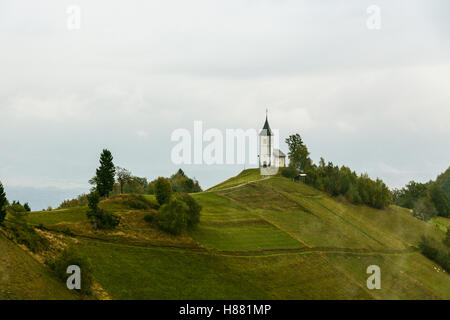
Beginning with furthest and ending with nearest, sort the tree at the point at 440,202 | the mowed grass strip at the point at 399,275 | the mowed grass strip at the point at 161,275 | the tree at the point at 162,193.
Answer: the tree at the point at 440,202 → the tree at the point at 162,193 → the mowed grass strip at the point at 399,275 → the mowed grass strip at the point at 161,275

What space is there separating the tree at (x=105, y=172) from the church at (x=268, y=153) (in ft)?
272

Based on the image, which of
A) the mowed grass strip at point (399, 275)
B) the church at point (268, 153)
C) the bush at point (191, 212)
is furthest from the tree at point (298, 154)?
the bush at point (191, 212)

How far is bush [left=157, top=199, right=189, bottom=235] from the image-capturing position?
3007 inches

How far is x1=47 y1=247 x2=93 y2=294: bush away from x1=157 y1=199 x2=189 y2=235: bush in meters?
21.5

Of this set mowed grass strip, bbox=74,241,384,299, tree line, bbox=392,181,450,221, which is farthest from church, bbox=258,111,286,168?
mowed grass strip, bbox=74,241,384,299

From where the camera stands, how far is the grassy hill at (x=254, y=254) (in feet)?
210

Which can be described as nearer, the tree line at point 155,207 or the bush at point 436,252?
the tree line at point 155,207

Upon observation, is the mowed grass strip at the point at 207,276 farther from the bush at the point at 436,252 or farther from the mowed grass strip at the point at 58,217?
the bush at the point at 436,252

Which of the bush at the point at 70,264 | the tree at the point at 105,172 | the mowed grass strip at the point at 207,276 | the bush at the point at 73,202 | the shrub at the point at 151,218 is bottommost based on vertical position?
the mowed grass strip at the point at 207,276

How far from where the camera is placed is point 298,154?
160 m

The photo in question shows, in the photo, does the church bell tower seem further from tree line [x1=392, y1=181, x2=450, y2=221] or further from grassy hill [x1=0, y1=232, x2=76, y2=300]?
grassy hill [x1=0, y1=232, x2=76, y2=300]

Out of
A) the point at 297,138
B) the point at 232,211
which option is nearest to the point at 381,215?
the point at 297,138

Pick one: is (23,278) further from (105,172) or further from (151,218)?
(105,172)

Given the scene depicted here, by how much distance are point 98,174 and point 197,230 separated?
1968 centimetres
